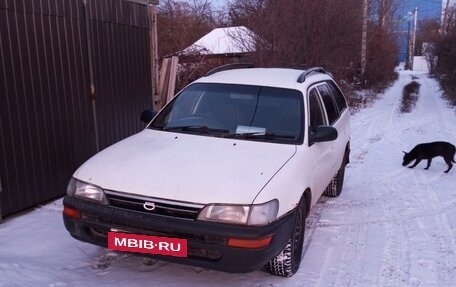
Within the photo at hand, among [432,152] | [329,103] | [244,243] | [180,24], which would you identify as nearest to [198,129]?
[244,243]

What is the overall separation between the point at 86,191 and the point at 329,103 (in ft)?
11.0

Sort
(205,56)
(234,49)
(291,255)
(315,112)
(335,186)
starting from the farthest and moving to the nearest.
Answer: (234,49) < (205,56) < (335,186) < (315,112) < (291,255)

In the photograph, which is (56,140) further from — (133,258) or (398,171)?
(398,171)

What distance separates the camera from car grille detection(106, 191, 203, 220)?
328 centimetres

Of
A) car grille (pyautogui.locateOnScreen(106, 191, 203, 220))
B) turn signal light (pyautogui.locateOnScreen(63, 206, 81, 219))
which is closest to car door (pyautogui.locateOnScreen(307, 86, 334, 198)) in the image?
car grille (pyautogui.locateOnScreen(106, 191, 203, 220))

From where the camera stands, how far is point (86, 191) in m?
3.60

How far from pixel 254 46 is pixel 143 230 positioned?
12.2m

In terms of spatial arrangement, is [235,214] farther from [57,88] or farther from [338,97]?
[338,97]

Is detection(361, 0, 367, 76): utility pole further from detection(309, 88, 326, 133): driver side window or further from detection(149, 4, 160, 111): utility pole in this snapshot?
detection(309, 88, 326, 133): driver side window

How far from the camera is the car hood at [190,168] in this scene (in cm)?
331

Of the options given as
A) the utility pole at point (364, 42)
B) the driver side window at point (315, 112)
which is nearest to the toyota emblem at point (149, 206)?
the driver side window at point (315, 112)

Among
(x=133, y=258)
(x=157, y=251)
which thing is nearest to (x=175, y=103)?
(x=133, y=258)

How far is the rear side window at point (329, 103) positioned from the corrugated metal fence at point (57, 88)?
329 centimetres

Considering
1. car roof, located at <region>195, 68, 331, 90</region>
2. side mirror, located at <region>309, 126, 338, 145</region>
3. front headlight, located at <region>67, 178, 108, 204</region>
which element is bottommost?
front headlight, located at <region>67, 178, 108, 204</region>
